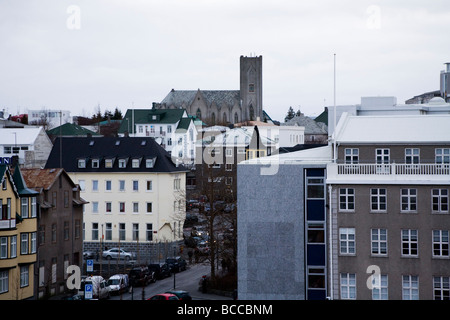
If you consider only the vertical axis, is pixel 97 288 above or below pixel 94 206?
below

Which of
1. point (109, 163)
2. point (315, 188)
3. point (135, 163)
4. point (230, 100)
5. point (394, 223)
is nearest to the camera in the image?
point (394, 223)

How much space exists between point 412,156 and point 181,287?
1714 cm

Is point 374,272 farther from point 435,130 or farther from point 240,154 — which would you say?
point 240,154

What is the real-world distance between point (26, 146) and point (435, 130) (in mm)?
52043

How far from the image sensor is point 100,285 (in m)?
35.8

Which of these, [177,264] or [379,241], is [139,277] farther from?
[379,241]

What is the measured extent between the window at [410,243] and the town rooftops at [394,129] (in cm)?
401

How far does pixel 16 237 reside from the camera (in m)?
33.3

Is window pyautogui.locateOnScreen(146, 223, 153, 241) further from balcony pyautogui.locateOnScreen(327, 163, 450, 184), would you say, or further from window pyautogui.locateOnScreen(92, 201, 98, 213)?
balcony pyautogui.locateOnScreen(327, 163, 450, 184)

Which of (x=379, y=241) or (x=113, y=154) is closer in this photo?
(x=379, y=241)

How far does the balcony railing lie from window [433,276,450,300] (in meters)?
4.25

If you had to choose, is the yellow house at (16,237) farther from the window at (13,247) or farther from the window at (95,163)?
the window at (95,163)

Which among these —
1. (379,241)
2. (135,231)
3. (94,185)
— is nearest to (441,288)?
(379,241)

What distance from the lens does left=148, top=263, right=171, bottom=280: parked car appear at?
4325 centimetres
